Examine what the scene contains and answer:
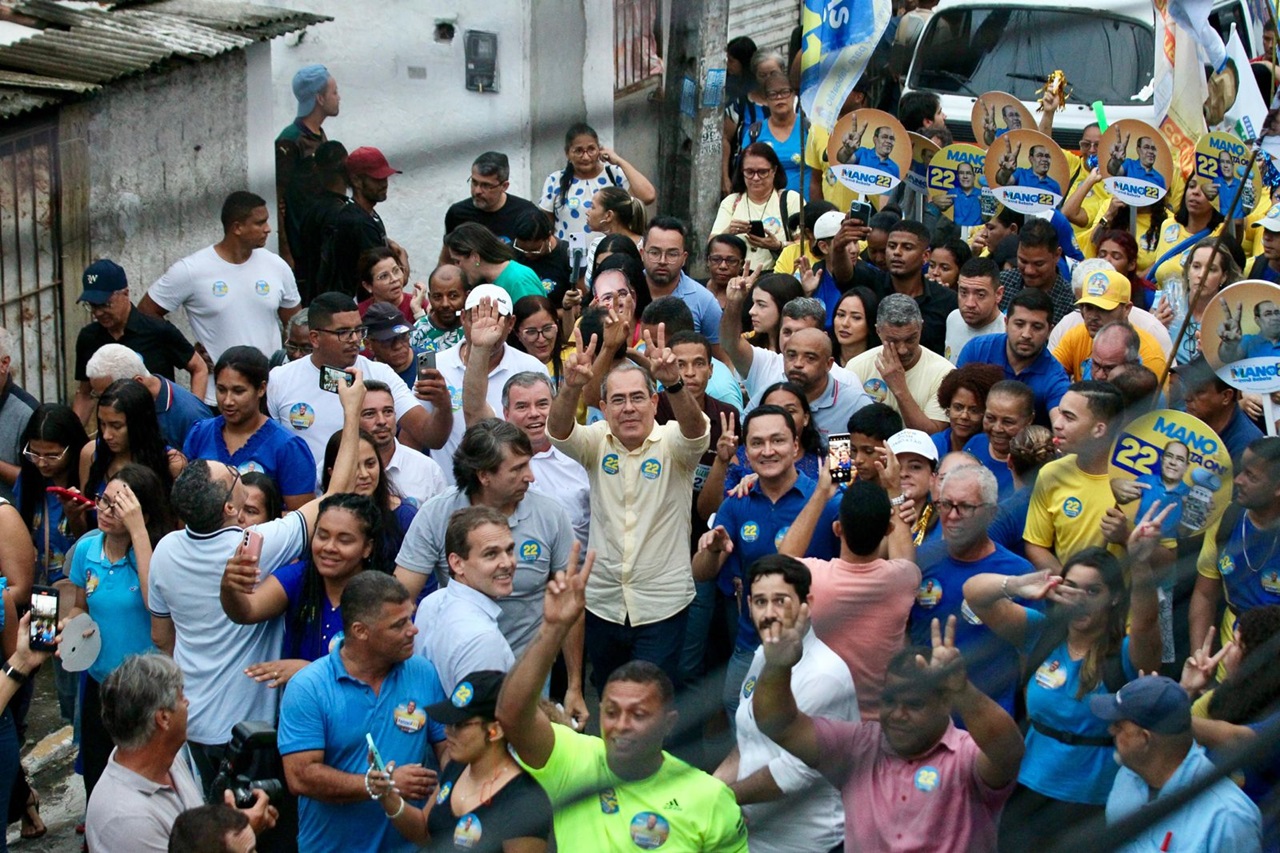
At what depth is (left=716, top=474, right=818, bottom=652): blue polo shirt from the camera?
5.95m

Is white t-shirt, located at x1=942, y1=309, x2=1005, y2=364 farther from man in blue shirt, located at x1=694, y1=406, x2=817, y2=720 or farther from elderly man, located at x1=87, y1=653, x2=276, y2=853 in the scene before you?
elderly man, located at x1=87, y1=653, x2=276, y2=853

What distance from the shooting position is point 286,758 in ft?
15.7

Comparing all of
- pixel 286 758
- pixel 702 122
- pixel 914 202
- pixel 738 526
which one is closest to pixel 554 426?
pixel 738 526

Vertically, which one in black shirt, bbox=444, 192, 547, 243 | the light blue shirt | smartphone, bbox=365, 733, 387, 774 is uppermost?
black shirt, bbox=444, 192, 547, 243

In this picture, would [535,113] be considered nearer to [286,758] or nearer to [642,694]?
[642,694]

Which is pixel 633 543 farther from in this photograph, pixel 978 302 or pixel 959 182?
pixel 959 182

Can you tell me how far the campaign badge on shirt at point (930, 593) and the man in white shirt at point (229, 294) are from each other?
141 inches

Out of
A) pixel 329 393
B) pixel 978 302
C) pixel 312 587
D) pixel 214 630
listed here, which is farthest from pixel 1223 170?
pixel 214 630

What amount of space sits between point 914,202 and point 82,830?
6869mm

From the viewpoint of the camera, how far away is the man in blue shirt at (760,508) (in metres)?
5.96

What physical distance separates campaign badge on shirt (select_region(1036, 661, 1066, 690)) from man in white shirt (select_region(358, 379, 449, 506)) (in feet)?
8.07

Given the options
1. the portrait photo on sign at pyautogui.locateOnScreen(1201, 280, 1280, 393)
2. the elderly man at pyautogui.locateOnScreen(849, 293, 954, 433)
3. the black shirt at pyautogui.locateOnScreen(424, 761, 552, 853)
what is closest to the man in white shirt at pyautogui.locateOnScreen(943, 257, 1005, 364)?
the elderly man at pyautogui.locateOnScreen(849, 293, 954, 433)

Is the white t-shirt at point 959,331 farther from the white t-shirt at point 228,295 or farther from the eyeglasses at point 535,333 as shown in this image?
the white t-shirt at point 228,295

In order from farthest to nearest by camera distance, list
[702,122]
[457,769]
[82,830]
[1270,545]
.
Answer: [702,122], [82,830], [1270,545], [457,769]
